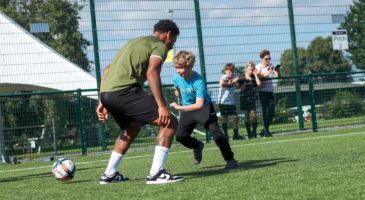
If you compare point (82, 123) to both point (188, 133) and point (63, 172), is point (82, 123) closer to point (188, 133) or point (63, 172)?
point (188, 133)

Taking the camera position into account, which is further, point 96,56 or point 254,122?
point 254,122

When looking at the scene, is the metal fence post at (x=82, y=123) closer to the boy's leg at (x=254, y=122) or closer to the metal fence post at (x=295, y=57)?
the boy's leg at (x=254, y=122)

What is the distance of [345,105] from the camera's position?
16.6 m

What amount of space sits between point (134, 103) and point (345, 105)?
11318mm

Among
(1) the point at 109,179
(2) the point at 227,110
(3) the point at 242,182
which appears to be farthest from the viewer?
(2) the point at 227,110

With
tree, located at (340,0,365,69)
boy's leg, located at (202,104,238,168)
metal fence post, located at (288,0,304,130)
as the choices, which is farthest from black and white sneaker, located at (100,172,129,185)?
tree, located at (340,0,365,69)

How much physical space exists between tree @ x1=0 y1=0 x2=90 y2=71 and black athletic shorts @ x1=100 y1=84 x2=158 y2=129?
751 cm

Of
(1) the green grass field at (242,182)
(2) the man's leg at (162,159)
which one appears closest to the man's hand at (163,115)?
(2) the man's leg at (162,159)

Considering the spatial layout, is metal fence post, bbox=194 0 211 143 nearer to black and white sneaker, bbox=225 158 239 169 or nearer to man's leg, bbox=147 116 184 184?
black and white sneaker, bbox=225 158 239 169

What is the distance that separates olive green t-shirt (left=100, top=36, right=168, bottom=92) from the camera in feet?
20.4

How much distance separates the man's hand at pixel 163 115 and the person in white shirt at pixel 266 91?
28.7ft

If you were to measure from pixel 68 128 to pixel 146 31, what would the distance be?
2.70 metres

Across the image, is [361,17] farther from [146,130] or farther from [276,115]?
[146,130]

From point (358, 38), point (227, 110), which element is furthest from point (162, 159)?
point (358, 38)
